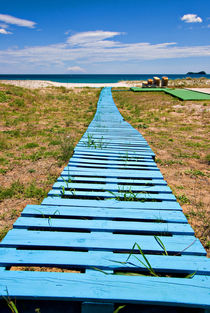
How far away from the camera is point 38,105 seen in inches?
498

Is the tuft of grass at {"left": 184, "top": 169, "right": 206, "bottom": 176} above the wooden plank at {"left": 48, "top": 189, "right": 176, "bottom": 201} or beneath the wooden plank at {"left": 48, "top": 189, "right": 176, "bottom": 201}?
beneath

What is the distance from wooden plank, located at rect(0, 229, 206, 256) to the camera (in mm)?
2043

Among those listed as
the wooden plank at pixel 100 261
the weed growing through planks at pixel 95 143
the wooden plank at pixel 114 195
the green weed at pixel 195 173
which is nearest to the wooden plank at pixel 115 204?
the wooden plank at pixel 114 195

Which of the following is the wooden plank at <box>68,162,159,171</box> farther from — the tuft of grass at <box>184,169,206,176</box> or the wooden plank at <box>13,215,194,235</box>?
the wooden plank at <box>13,215,194,235</box>

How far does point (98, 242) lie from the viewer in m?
2.10

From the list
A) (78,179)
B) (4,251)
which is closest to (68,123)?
(78,179)

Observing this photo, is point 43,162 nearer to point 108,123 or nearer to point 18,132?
point 18,132

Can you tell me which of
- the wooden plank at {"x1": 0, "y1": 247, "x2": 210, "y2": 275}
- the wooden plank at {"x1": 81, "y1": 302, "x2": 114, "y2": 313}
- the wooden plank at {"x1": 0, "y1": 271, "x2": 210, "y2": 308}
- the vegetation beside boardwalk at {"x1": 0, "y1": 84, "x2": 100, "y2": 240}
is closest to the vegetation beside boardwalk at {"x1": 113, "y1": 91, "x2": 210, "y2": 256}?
the wooden plank at {"x1": 0, "y1": 247, "x2": 210, "y2": 275}

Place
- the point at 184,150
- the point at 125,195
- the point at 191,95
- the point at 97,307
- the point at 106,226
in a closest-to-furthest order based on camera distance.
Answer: the point at 97,307 → the point at 106,226 → the point at 125,195 → the point at 184,150 → the point at 191,95

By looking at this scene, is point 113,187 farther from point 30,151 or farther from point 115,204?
point 30,151

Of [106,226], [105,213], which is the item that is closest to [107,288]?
[106,226]

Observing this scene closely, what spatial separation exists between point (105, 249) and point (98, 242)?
0.35 ft

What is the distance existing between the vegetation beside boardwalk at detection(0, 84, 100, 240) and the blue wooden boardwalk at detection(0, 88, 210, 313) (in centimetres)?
67

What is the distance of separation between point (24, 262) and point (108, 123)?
637 centimetres
